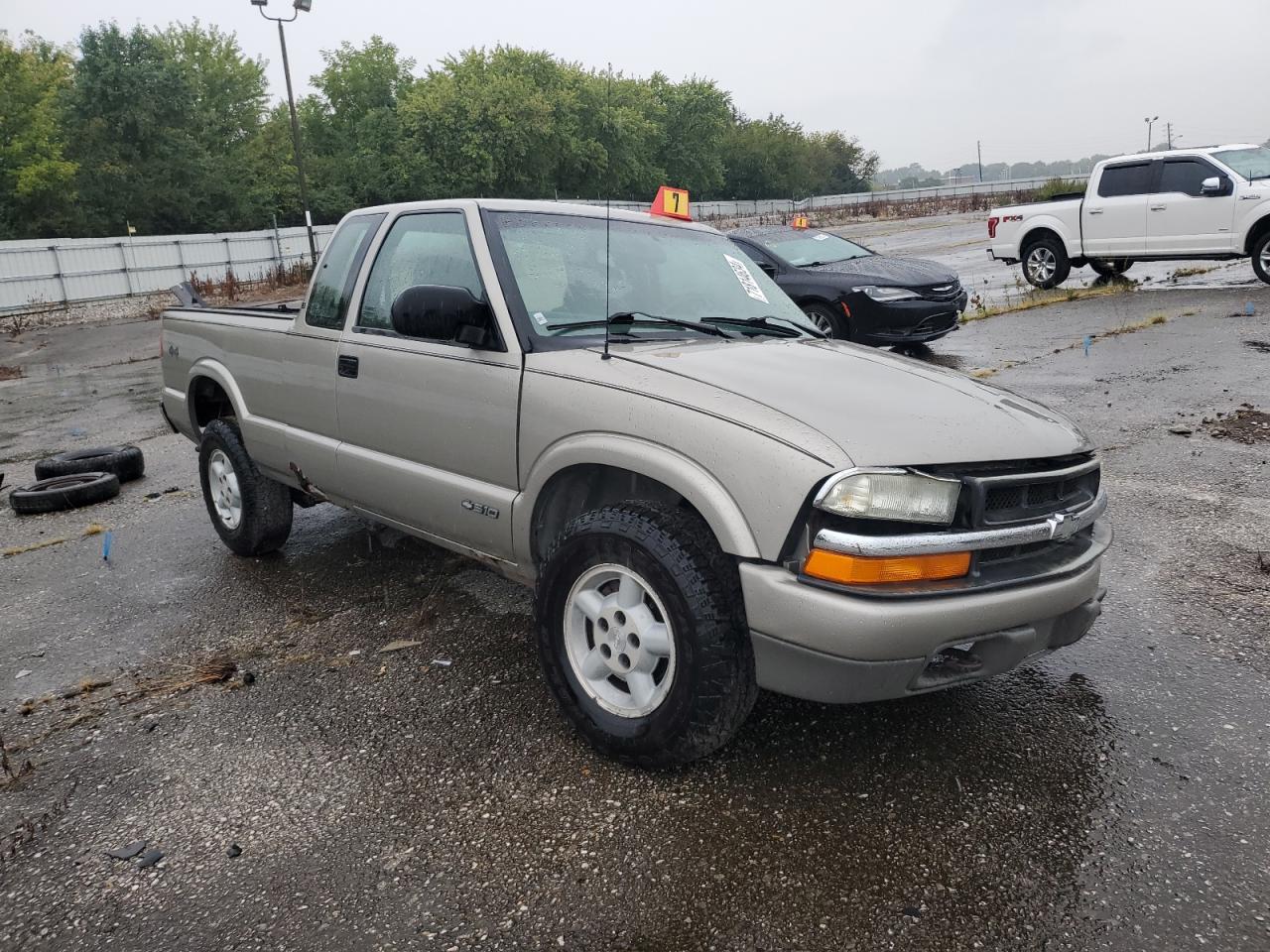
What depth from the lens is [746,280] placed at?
13.4ft

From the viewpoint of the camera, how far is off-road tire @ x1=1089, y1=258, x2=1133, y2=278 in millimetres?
14773

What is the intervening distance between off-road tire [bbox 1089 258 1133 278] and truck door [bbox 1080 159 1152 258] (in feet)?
1.34

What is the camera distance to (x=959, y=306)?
10617 mm

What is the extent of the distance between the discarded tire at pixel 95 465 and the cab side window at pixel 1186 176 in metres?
13.9

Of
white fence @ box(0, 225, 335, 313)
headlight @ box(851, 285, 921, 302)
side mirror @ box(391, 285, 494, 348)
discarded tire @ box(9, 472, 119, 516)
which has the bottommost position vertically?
discarded tire @ box(9, 472, 119, 516)

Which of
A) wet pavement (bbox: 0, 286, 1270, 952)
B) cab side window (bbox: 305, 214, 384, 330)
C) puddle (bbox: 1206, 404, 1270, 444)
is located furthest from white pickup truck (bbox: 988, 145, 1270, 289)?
cab side window (bbox: 305, 214, 384, 330)

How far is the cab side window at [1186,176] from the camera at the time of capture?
1320cm

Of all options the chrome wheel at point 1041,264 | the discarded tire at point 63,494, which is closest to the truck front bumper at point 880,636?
the discarded tire at point 63,494

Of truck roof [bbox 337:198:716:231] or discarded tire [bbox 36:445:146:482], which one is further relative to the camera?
discarded tire [bbox 36:445:146:482]

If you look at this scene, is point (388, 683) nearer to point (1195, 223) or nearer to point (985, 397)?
point (985, 397)

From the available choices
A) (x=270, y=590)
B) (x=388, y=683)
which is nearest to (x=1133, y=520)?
(x=388, y=683)

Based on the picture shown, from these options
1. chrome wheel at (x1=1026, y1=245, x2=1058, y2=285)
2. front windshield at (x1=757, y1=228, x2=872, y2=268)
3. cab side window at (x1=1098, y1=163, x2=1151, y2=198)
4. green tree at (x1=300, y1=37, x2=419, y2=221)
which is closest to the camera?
front windshield at (x1=757, y1=228, x2=872, y2=268)

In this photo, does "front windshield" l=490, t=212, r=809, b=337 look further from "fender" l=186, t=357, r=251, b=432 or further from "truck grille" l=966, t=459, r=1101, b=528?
"fender" l=186, t=357, r=251, b=432

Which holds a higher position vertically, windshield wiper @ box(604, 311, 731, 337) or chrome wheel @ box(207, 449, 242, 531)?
windshield wiper @ box(604, 311, 731, 337)
